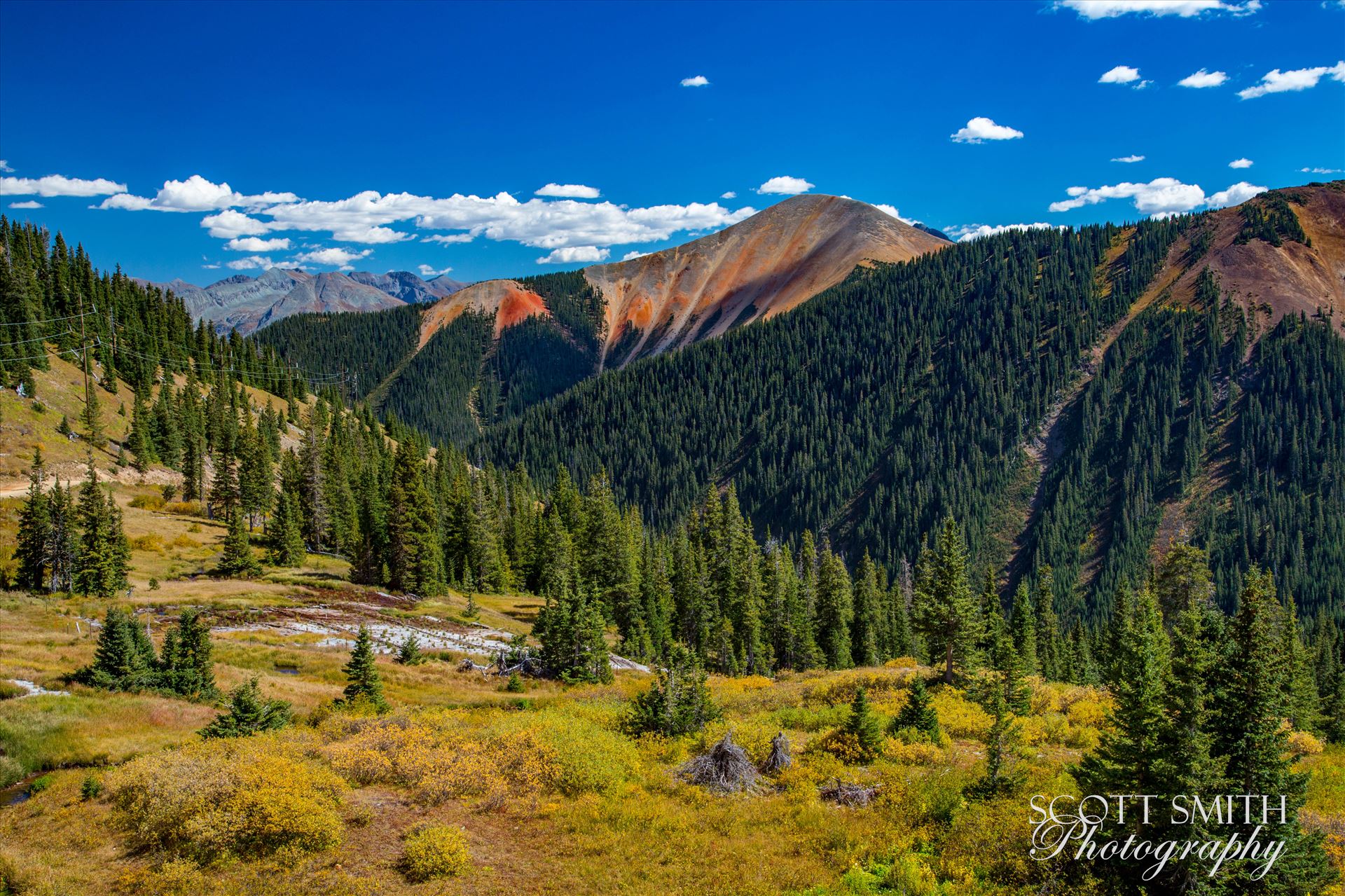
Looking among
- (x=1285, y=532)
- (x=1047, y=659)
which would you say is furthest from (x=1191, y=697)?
(x=1285, y=532)

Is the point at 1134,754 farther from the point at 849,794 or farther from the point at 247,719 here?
the point at 247,719

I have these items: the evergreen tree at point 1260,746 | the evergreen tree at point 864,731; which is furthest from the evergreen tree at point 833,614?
the evergreen tree at point 1260,746

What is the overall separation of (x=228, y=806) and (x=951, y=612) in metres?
39.6

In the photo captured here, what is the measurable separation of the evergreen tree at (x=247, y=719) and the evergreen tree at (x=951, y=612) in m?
36.7

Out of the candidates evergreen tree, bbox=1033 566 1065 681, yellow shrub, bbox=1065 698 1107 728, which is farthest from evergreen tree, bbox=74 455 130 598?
evergreen tree, bbox=1033 566 1065 681

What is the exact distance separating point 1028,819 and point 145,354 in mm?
155147

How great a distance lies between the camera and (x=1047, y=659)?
84812 mm

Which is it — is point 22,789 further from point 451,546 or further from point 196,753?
point 451,546

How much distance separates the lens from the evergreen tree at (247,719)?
1067 inches

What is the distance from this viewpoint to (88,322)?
392 ft

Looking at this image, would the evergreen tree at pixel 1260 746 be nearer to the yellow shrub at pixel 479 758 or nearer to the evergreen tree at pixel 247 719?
the yellow shrub at pixel 479 758

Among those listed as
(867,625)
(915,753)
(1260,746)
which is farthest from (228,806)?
(867,625)

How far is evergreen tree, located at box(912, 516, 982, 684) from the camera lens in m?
46.1

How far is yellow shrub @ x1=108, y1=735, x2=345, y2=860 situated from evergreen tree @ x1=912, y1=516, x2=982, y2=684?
3642 cm
